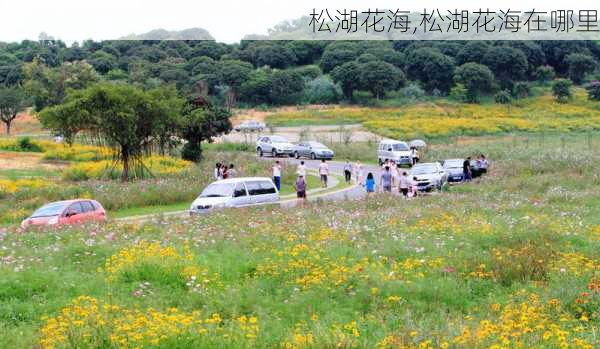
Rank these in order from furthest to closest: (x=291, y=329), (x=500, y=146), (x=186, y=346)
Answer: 1. (x=500, y=146)
2. (x=291, y=329)
3. (x=186, y=346)

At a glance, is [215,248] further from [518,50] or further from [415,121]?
[518,50]

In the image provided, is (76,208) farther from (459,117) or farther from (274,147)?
(459,117)

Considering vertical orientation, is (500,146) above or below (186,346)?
below

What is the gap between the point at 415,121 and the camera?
82438 millimetres

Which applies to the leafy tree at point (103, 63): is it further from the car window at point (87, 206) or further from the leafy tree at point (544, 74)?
the car window at point (87, 206)

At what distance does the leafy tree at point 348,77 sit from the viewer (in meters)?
104

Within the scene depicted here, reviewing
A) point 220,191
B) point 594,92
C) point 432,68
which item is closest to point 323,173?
point 220,191

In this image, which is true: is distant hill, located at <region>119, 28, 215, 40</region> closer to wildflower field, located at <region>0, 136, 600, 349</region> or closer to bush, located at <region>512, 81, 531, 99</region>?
bush, located at <region>512, 81, 531, 99</region>

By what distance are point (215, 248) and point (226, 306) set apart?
431 cm

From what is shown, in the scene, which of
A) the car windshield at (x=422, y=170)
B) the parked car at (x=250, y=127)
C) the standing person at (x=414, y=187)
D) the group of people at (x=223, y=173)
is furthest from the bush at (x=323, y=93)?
the standing person at (x=414, y=187)

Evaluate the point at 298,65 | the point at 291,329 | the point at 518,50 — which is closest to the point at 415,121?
the point at 518,50

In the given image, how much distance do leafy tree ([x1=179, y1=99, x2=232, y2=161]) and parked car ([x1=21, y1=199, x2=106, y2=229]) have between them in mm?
20658

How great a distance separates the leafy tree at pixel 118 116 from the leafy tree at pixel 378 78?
6382cm

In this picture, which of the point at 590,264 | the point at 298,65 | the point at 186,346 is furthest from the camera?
the point at 298,65
